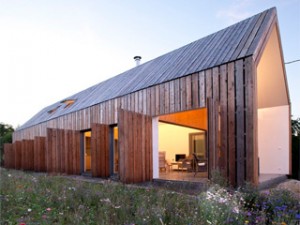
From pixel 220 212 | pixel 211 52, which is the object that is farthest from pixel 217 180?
pixel 211 52

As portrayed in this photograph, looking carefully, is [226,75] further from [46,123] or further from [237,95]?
[46,123]

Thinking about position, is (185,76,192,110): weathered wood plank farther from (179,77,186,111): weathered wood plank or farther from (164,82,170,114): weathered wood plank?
(164,82,170,114): weathered wood plank

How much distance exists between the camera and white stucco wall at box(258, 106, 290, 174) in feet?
34.4

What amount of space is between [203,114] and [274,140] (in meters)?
3.75

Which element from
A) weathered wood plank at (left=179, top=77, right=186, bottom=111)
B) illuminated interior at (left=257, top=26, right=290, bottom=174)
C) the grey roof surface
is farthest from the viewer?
illuminated interior at (left=257, top=26, right=290, bottom=174)

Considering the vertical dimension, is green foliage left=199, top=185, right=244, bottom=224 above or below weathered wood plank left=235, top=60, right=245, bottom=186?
below

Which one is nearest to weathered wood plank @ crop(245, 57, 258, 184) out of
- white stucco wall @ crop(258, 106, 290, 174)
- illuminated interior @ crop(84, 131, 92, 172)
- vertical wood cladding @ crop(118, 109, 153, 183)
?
vertical wood cladding @ crop(118, 109, 153, 183)

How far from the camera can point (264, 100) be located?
10531 millimetres

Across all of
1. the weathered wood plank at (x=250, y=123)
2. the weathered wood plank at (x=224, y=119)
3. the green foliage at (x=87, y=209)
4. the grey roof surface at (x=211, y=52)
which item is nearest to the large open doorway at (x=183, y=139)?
the grey roof surface at (x=211, y=52)

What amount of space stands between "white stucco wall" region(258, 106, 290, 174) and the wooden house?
4 cm

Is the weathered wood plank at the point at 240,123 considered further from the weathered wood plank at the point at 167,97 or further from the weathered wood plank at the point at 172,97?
the weathered wood plank at the point at 167,97

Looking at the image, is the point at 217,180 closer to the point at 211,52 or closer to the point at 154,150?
the point at 154,150

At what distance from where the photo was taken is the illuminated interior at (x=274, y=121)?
9.84m

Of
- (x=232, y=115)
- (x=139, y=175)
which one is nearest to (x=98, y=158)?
(x=139, y=175)
